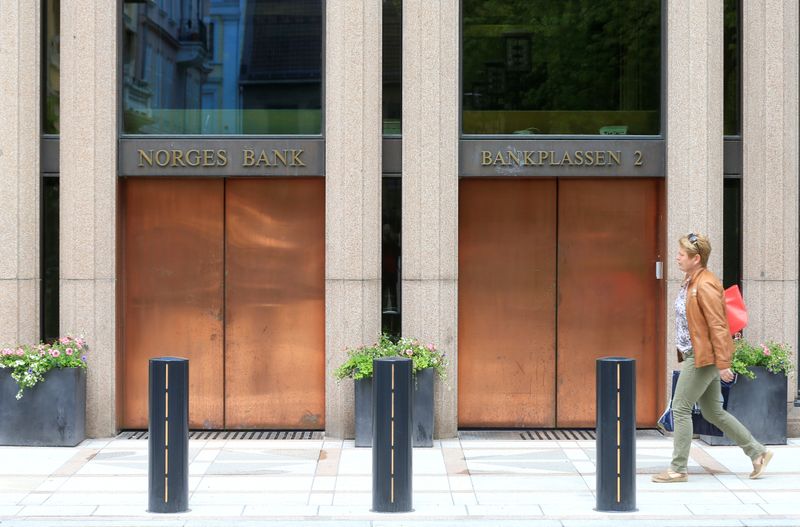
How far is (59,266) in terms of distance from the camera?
39.4ft

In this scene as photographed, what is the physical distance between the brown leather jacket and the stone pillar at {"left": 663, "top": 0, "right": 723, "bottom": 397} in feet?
8.71

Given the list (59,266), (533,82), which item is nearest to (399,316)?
(533,82)

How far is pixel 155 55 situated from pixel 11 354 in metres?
3.53

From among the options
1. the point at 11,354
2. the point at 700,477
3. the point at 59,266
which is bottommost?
the point at 700,477

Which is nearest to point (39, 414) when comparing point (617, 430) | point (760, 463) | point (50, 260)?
point (50, 260)

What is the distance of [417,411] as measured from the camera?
11.4 metres

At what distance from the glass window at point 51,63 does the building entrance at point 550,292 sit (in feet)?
14.9

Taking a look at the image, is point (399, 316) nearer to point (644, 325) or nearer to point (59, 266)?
point (644, 325)

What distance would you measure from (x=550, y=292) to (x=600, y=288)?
56 cm

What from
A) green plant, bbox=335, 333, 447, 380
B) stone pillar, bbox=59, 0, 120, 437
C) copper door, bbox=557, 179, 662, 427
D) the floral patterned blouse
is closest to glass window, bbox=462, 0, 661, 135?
copper door, bbox=557, 179, 662, 427

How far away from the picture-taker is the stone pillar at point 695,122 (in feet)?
38.8

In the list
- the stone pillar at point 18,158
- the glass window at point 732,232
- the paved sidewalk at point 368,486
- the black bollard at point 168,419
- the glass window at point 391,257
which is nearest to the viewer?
the black bollard at point 168,419

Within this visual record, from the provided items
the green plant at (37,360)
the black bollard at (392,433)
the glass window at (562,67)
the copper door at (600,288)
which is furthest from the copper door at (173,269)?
the black bollard at (392,433)

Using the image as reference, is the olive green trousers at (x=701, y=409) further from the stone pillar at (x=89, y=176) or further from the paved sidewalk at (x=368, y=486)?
the stone pillar at (x=89, y=176)
